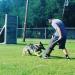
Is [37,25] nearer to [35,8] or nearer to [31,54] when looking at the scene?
[35,8]

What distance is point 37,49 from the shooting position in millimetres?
18766

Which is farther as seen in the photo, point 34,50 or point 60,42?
point 34,50

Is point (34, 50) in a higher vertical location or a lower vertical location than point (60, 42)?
lower

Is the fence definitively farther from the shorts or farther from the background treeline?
the shorts

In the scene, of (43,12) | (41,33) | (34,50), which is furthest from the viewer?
(43,12)

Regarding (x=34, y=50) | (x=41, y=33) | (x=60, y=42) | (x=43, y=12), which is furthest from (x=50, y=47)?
(x=43, y=12)

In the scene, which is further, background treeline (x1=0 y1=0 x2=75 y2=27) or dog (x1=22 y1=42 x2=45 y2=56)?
background treeline (x1=0 y1=0 x2=75 y2=27)

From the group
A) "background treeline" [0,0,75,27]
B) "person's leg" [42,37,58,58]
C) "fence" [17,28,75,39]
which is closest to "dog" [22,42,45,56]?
"person's leg" [42,37,58,58]

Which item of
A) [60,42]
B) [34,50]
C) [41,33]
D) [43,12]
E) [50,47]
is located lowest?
[41,33]

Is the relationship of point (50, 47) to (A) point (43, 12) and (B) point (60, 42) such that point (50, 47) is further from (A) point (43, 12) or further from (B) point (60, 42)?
(A) point (43, 12)

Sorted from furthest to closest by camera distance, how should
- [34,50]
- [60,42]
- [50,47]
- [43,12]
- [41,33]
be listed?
1. [43,12]
2. [41,33]
3. [34,50]
4. [50,47]
5. [60,42]

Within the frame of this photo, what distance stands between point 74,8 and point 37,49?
55370 millimetres

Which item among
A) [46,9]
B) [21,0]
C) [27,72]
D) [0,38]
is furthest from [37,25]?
[27,72]

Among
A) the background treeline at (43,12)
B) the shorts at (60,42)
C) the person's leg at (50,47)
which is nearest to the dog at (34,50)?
the person's leg at (50,47)
